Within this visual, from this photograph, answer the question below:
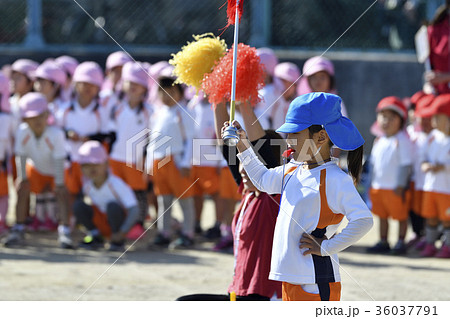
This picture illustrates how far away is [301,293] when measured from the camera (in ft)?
10.3

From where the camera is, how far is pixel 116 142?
7059 millimetres

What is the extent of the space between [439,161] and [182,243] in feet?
7.46

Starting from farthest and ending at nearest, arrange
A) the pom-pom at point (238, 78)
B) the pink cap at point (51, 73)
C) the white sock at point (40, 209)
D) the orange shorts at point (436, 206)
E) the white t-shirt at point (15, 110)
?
the pink cap at point (51, 73) < the white sock at point (40, 209) < the white t-shirt at point (15, 110) < the orange shorts at point (436, 206) < the pom-pom at point (238, 78)

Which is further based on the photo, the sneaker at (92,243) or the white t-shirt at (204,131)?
the white t-shirt at (204,131)

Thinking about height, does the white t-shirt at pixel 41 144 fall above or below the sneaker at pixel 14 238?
above

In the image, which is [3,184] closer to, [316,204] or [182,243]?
[182,243]

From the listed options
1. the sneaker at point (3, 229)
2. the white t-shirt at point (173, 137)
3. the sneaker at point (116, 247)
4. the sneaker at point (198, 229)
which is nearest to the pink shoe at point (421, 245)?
the sneaker at point (198, 229)

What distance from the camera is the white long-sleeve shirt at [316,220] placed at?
3021mm

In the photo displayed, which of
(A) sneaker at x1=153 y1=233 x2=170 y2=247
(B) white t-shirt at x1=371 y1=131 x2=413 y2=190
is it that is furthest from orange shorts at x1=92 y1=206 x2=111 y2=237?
(B) white t-shirt at x1=371 y1=131 x2=413 y2=190

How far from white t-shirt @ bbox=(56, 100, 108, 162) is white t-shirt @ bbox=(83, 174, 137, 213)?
2.32 feet

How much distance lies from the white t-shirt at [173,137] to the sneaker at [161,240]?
0.62m

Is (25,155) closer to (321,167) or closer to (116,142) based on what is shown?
(116,142)

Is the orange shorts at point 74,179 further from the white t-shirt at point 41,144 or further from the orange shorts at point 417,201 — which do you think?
the orange shorts at point 417,201

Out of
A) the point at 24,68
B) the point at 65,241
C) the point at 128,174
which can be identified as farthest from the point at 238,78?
the point at 24,68
